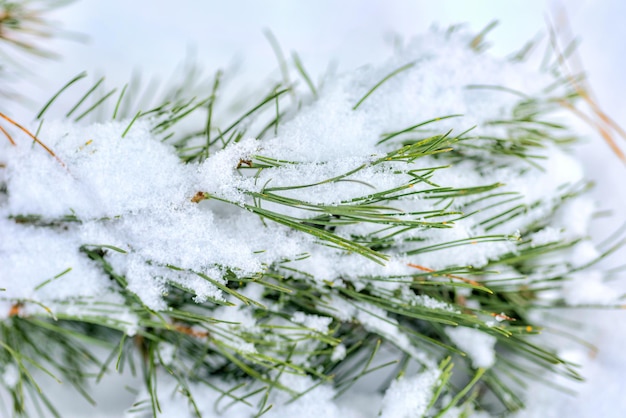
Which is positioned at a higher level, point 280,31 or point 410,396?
point 280,31

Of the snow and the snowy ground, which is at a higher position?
the snowy ground

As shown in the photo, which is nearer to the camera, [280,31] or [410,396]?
[410,396]

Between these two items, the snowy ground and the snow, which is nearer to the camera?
the snow

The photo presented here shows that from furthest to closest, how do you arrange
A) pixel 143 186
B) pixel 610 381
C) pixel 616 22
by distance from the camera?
pixel 616 22
pixel 610 381
pixel 143 186

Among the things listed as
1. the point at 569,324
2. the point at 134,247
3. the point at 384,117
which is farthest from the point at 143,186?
the point at 569,324

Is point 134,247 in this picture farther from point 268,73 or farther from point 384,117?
point 268,73

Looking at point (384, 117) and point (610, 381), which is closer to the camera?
point (384, 117)

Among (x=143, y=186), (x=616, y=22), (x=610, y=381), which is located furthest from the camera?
(x=616, y=22)

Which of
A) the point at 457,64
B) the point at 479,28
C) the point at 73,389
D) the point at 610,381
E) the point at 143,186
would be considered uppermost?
the point at 479,28
